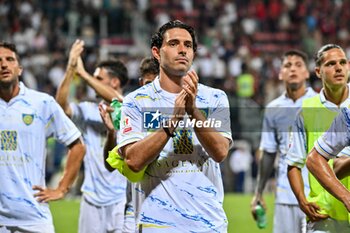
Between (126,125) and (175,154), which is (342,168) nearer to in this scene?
(175,154)

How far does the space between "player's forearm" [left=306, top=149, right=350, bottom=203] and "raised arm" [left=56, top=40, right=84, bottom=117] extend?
3206mm

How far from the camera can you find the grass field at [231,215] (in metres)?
14.1

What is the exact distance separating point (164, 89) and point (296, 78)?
3.86 m

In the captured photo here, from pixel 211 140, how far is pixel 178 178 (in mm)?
475

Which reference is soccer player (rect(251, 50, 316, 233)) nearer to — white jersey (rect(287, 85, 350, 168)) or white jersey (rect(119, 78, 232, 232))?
white jersey (rect(287, 85, 350, 168))

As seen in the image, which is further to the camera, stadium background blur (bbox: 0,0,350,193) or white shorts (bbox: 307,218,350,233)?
stadium background blur (bbox: 0,0,350,193)

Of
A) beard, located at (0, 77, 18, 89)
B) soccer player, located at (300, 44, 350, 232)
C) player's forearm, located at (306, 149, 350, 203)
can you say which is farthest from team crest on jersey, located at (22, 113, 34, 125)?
player's forearm, located at (306, 149, 350, 203)

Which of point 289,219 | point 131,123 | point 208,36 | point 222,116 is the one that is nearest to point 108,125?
point 131,123

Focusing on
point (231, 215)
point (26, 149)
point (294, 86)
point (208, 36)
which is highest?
point (208, 36)

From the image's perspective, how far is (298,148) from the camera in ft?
23.3

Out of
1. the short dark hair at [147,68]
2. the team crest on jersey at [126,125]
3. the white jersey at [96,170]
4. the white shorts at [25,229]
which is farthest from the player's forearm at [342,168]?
the white jersey at [96,170]

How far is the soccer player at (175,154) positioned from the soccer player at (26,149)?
1.55 metres

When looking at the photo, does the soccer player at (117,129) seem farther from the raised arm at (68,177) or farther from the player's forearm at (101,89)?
the player's forearm at (101,89)

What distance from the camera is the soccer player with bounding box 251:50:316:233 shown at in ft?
29.6
